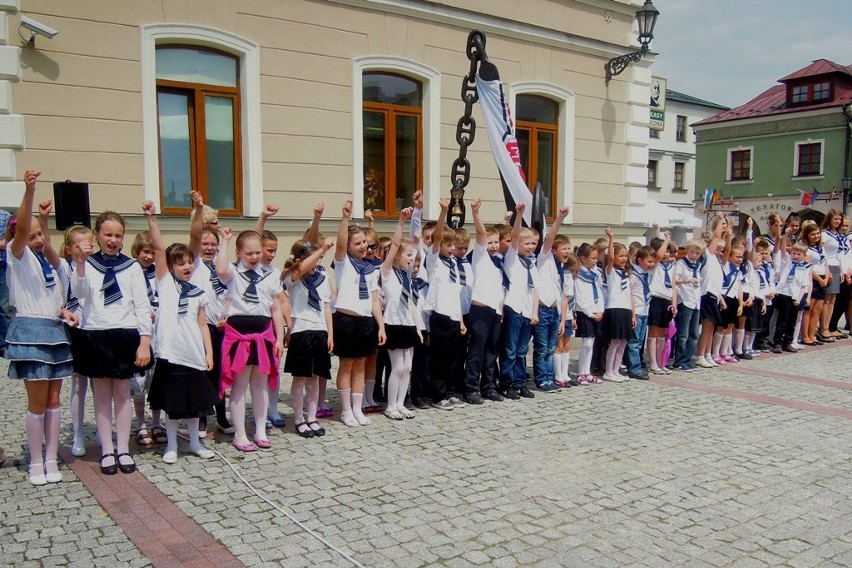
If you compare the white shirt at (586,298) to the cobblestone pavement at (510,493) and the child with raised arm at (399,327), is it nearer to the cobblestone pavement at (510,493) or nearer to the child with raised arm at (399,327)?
the cobblestone pavement at (510,493)

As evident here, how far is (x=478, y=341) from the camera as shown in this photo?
6918mm

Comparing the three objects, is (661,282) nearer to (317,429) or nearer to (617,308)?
(617,308)

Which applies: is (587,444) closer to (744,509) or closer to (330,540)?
(744,509)

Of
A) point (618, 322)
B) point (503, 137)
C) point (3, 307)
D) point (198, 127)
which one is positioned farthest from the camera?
point (198, 127)

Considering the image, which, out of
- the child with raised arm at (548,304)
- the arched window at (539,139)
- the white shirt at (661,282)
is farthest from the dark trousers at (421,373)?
the arched window at (539,139)

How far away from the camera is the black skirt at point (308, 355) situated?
5.75 metres

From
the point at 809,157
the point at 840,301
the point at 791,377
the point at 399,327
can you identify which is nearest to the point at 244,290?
the point at 399,327

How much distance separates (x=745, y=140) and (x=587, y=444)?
1413 inches

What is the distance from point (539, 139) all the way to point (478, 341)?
7.25 meters

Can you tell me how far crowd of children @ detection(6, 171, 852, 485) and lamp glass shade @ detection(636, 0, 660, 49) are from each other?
4482 millimetres

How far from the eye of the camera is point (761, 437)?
5.88 metres

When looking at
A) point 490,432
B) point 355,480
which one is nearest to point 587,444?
point 490,432

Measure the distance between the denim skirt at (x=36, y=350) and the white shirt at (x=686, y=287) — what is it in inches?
273

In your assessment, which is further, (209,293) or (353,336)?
(353,336)
